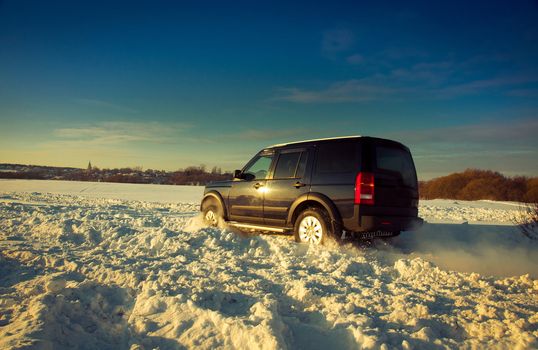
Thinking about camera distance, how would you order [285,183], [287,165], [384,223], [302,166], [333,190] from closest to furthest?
[384,223] → [333,190] → [302,166] → [285,183] → [287,165]

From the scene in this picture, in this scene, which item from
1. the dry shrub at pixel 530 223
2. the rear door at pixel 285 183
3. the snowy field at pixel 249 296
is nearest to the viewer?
the snowy field at pixel 249 296

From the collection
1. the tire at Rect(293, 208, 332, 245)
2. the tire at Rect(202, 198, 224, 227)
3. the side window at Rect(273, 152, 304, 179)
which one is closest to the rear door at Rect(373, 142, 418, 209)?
the tire at Rect(293, 208, 332, 245)

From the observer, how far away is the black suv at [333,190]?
6352 mm

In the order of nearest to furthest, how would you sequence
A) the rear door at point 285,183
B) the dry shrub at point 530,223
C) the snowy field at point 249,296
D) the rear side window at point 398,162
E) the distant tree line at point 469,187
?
the snowy field at point 249,296
the rear side window at point 398,162
the rear door at point 285,183
the dry shrub at point 530,223
the distant tree line at point 469,187

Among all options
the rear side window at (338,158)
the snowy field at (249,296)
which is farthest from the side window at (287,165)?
the snowy field at (249,296)

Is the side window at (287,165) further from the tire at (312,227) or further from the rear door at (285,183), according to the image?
the tire at (312,227)

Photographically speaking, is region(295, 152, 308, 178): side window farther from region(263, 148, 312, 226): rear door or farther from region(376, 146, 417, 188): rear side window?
region(376, 146, 417, 188): rear side window

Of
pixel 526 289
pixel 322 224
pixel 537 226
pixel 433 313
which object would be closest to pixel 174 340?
pixel 433 313

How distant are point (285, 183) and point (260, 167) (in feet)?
3.21

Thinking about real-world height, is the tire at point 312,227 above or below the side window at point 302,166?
below

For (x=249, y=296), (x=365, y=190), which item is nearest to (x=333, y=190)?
(x=365, y=190)

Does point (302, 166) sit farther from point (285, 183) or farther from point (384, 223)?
point (384, 223)

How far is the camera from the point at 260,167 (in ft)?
27.1

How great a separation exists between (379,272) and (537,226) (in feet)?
22.0
